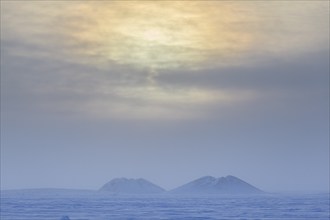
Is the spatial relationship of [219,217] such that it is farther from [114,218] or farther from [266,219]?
[114,218]

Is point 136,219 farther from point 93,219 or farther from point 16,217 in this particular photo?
point 16,217

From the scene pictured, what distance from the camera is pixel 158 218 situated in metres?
68.9

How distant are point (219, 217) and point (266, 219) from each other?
559 cm

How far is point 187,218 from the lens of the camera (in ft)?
227

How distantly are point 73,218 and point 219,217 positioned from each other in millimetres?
15937

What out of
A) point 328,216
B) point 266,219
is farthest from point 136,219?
point 328,216

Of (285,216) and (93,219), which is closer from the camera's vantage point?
(93,219)

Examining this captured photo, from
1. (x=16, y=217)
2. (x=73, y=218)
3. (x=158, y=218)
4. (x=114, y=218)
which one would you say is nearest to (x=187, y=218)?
(x=158, y=218)

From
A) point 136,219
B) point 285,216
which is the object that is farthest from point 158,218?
point 285,216

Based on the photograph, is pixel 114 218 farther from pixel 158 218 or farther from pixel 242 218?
pixel 242 218

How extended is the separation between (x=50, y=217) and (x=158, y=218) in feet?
39.6

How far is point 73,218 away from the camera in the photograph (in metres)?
70.1

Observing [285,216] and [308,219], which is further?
[285,216]

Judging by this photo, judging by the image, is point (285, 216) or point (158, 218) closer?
point (158, 218)
